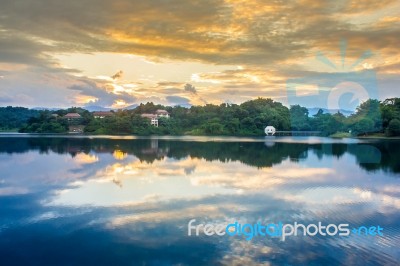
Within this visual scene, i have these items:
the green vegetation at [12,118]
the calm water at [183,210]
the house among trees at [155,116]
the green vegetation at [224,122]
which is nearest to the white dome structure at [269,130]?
the green vegetation at [224,122]

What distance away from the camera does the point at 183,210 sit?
930cm

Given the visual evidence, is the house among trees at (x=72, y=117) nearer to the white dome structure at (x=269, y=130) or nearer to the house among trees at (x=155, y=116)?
the house among trees at (x=155, y=116)

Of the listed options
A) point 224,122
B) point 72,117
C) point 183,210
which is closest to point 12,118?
point 72,117

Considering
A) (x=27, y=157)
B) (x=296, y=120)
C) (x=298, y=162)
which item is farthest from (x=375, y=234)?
(x=296, y=120)

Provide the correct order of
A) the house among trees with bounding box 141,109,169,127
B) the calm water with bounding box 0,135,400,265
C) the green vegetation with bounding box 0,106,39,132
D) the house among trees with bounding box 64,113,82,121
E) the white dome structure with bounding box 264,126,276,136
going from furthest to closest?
1. the green vegetation with bounding box 0,106,39,132
2. the house among trees with bounding box 141,109,169,127
3. the house among trees with bounding box 64,113,82,121
4. the white dome structure with bounding box 264,126,276,136
5. the calm water with bounding box 0,135,400,265

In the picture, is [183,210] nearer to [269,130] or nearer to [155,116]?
[269,130]

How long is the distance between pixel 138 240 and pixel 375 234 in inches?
185

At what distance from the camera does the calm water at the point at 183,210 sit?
637cm

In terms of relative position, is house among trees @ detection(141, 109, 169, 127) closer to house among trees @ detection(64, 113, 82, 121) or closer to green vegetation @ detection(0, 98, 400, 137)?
green vegetation @ detection(0, 98, 400, 137)

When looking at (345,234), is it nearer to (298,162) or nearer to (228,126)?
(298,162)

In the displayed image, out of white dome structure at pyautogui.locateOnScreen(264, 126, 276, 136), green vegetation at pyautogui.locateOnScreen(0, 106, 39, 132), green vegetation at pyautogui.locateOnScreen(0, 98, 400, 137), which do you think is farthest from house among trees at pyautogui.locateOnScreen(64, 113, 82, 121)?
white dome structure at pyautogui.locateOnScreen(264, 126, 276, 136)

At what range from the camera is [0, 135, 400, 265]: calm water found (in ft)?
20.9

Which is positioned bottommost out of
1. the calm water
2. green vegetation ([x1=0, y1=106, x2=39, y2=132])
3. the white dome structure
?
the calm water

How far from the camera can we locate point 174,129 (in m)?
62.6
